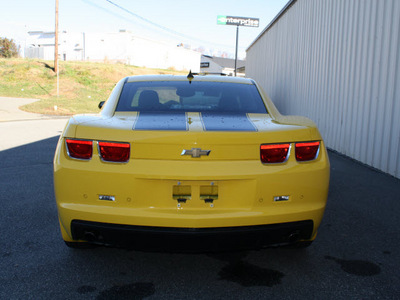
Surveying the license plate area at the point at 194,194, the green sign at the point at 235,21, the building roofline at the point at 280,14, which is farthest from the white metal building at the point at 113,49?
the license plate area at the point at 194,194

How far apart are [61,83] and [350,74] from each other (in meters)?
30.0

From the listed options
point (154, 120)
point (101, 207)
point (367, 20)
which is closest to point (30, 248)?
point (101, 207)

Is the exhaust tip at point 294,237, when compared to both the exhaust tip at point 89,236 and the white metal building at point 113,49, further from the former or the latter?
the white metal building at point 113,49

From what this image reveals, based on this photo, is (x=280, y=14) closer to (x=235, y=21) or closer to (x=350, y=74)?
(x=350, y=74)

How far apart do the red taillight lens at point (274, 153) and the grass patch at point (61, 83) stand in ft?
73.3

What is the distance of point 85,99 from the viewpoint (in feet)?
97.5

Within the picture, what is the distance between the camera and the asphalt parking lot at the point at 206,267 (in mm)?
2682

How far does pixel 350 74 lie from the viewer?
823 cm

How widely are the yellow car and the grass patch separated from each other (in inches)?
864

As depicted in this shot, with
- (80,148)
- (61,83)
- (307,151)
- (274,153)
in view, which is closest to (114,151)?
(80,148)

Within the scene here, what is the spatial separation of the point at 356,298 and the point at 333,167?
192 inches

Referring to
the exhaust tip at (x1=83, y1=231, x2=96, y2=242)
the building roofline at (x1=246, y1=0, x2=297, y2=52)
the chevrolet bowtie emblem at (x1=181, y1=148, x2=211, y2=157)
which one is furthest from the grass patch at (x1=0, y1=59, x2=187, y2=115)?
the chevrolet bowtie emblem at (x1=181, y1=148, x2=211, y2=157)

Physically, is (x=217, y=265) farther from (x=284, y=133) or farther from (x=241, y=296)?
(x=284, y=133)

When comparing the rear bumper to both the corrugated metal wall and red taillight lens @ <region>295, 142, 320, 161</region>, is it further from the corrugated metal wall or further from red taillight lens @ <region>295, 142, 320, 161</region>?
the corrugated metal wall
